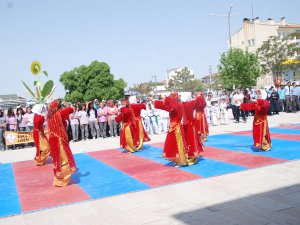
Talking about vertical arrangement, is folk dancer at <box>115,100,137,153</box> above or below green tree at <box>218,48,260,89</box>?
below

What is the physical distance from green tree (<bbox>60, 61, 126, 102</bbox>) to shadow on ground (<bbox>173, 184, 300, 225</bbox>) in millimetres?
39984

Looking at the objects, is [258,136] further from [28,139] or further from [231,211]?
[28,139]

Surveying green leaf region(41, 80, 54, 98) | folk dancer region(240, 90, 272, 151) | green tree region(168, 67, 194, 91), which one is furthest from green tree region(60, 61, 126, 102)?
folk dancer region(240, 90, 272, 151)

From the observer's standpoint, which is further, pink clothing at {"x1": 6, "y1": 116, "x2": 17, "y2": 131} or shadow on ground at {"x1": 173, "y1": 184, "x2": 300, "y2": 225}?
pink clothing at {"x1": 6, "y1": 116, "x2": 17, "y2": 131}

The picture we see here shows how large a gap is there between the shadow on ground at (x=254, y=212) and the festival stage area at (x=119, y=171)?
1791mm

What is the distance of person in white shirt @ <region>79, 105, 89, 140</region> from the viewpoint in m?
15.2

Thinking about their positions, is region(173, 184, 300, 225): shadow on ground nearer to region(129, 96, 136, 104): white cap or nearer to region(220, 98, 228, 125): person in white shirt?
region(129, 96, 136, 104): white cap

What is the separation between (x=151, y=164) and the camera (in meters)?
8.95

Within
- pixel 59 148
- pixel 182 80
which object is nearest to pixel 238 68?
pixel 59 148

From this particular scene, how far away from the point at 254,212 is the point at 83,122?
11323 millimetres

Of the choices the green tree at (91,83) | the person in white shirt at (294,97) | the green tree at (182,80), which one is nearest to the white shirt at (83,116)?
the person in white shirt at (294,97)

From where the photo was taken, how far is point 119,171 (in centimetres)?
846

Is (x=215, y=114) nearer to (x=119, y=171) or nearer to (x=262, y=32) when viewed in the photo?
(x=119, y=171)

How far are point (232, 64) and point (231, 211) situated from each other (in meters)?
29.7
